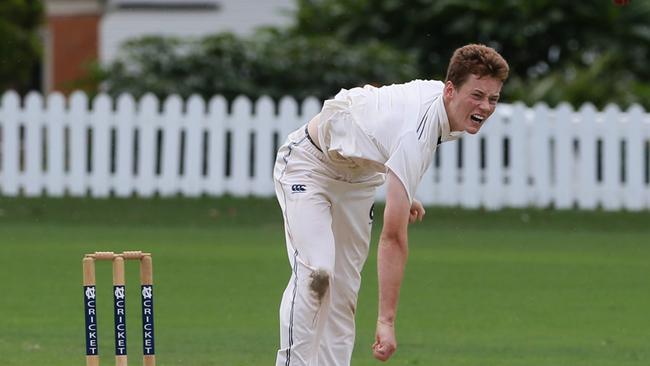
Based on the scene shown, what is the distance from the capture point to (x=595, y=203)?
18.8m

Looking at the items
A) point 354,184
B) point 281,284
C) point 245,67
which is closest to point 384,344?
point 354,184

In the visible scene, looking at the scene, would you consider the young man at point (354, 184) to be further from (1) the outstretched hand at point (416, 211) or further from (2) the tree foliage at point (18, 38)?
(2) the tree foliage at point (18, 38)

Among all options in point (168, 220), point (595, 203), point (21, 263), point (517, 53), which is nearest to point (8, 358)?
point (21, 263)

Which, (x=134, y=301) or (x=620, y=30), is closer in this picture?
(x=134, y=301)

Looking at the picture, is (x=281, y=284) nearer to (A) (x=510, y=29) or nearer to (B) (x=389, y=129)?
(B) (x=389, y=129)

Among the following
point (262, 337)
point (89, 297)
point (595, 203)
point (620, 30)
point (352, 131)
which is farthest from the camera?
point (620, 30)

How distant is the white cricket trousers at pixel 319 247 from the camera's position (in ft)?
22.6

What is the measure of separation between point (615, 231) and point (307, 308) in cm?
1099

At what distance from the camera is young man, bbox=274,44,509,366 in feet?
20.2

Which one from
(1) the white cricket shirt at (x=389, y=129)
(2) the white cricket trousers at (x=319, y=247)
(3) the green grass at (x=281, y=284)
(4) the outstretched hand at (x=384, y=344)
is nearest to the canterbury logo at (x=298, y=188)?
(2) the white cricket trousers at (x=319, y=247)

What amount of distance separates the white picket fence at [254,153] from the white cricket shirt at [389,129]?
11.6 meters

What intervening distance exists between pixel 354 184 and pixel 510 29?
18374mm

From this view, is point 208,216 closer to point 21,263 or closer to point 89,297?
point 21,263

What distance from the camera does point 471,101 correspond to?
20.9 ft
